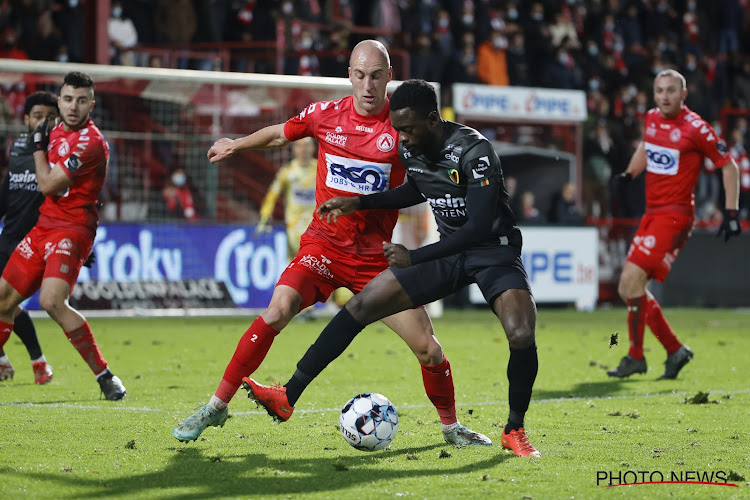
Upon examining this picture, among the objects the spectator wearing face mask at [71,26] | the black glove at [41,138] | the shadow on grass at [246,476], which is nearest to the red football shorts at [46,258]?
the black glove at [41,138]

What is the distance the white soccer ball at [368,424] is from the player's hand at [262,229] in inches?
390

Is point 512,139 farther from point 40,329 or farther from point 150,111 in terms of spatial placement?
point 40,329

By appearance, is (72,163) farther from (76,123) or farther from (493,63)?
(493,63)

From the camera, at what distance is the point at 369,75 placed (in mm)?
6348

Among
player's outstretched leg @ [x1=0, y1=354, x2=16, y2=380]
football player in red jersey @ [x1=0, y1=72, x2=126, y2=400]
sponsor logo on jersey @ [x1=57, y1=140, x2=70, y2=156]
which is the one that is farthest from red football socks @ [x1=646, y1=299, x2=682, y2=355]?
player's outstretched leg @ [x1=0, y1=354, x2=16, y2=380]

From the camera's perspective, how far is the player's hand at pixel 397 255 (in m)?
5.89

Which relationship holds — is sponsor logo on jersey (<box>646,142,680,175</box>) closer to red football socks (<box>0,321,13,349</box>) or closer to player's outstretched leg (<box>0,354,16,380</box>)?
red football socks (<box>0,321,13,349</box>)

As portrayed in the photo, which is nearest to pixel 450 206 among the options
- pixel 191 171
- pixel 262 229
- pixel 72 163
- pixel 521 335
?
pixel 521 335

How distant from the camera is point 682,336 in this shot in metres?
14.1

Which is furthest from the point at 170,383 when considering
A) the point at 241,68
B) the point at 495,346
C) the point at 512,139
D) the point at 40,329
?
the point at 512,139

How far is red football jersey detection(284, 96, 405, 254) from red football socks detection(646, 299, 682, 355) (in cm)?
404

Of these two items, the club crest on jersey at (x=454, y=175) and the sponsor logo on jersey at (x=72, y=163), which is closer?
the club crest on jersey at (x=454, y=175)

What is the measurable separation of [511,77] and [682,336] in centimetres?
871

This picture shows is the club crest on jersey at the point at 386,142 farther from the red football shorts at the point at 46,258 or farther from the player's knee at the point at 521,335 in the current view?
the red football shorts at the point at 46,258
